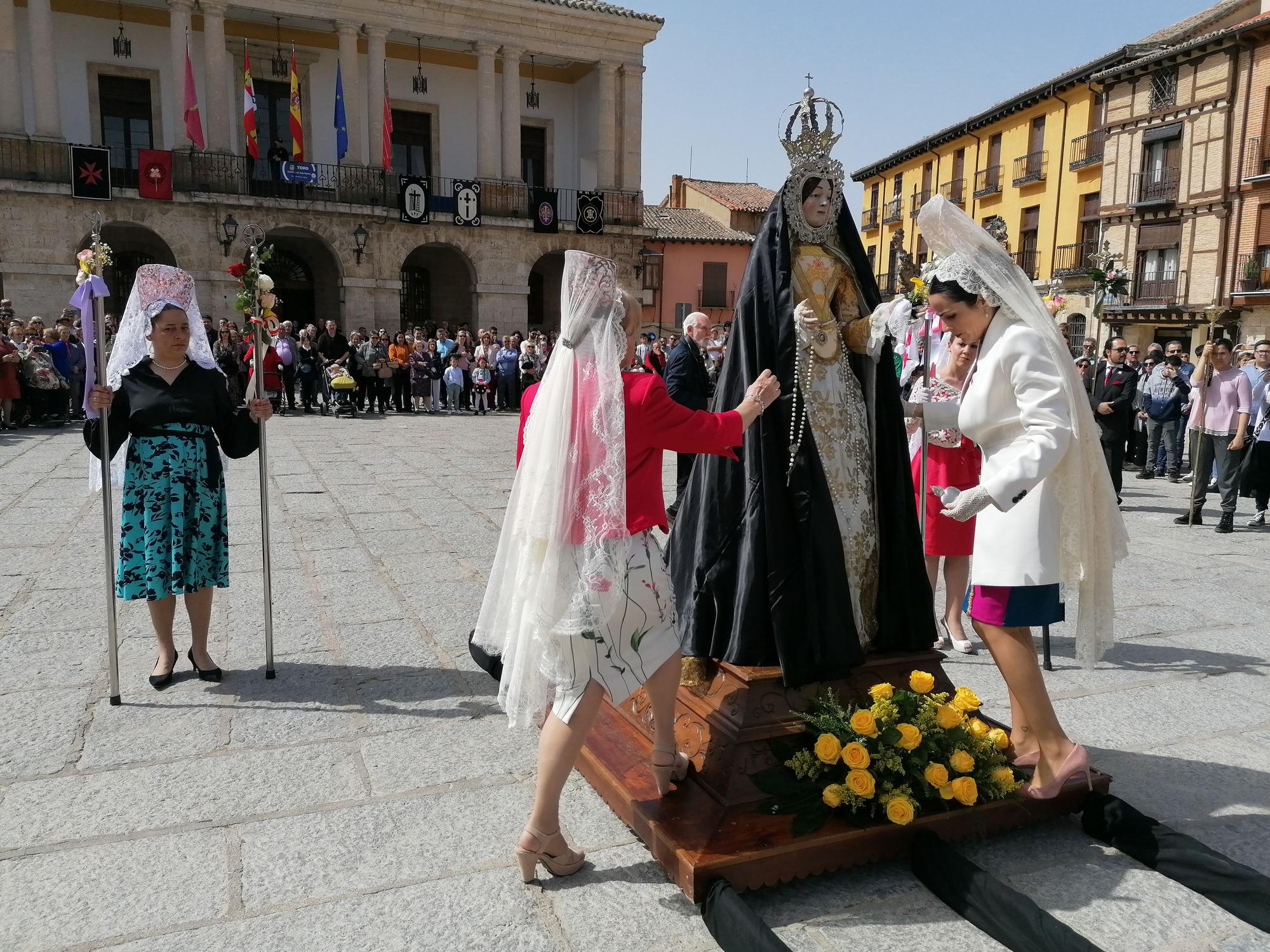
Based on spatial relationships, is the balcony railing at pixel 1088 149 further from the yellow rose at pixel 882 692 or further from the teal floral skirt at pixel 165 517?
the teal floral skirt at pixel 165 517

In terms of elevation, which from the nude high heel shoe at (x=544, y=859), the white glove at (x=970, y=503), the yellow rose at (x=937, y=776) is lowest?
the nude high heel shoe at (x=544, y=859)

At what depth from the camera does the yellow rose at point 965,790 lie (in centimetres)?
268

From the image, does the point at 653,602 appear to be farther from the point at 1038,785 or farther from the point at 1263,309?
the point at 1263,309

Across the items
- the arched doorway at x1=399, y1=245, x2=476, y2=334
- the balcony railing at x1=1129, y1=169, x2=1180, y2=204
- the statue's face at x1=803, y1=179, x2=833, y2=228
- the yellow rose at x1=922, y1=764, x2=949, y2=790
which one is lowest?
the yellow rose at x1=922, y1=764, x2=949, y2=790

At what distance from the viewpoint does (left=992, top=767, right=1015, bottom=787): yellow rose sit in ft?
9.11

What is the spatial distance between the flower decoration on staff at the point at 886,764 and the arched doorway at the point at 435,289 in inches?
902

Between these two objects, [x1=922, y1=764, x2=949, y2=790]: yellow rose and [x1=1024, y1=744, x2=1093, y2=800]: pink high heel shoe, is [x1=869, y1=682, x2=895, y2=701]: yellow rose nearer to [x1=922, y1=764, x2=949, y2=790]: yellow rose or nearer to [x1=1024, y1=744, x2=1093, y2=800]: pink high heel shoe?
[x1=922, y1=764, x2=949, y2=790]: yellow rose

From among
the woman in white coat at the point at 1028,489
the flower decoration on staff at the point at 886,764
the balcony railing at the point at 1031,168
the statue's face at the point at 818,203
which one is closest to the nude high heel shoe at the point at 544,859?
the flower decoration on staff at the point at 886,764

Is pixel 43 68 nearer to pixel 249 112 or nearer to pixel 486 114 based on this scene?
pixel 249 112

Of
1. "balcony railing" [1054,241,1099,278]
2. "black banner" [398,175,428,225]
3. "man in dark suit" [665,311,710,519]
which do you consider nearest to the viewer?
"man in dark suit" [665,311,710,519]

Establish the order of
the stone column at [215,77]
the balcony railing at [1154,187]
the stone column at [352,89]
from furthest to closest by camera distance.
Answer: the balcony railing at [1154,187] → the stone column at [352,89] → the stone column at [215,77]

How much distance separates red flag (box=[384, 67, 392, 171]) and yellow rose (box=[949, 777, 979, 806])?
2279 cm

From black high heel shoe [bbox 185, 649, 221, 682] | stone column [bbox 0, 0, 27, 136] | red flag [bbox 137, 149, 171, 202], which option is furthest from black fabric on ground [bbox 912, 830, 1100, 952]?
stone column [bbox 0, 0, 27, 136]

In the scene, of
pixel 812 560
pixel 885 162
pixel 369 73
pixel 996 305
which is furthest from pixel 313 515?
pixel 885 162
